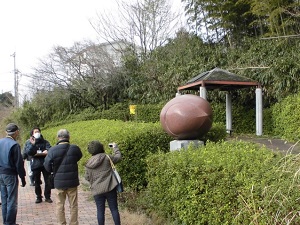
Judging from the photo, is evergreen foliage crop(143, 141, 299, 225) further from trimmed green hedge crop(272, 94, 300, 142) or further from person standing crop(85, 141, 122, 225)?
trimmed green hedge crop(272, 94, 300, 142)

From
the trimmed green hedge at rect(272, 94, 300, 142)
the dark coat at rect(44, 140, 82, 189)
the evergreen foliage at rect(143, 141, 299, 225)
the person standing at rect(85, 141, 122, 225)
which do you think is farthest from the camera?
the trimmed green hedge at rect(272, 94, 300, 142)

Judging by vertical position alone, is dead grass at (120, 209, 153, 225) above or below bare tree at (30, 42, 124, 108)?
below

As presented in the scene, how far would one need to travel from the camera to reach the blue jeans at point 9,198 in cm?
595

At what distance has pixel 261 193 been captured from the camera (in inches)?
131

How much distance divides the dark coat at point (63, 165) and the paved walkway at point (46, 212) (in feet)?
3.39

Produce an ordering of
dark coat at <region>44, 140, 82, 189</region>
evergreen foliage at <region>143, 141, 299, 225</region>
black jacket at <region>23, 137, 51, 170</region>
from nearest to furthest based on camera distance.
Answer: evergreen foliage at <region>143, 141, 299, 225</region> → dark coat at <region>44, 140, 82, 189</region> → black jacket at <region>23, 137, 51, 170</region>

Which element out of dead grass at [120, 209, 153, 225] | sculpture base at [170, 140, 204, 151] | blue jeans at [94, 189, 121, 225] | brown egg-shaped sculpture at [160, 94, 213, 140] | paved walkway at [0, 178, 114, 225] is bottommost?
paved walkway at [0, 178, 114, 225]

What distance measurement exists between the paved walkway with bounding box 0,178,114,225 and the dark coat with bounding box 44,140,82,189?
1.03 m

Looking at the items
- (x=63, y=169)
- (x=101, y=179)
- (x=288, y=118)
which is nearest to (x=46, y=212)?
(x=63, y=169)

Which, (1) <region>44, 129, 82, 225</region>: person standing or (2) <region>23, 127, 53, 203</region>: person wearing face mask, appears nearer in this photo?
(1) <region>44, 129, 82, 225</region>: person standing

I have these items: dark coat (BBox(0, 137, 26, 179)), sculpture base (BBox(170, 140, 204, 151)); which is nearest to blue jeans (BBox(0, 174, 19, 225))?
dark coat (BBox(0, 137, 26, 179))

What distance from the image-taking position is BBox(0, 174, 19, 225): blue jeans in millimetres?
5953

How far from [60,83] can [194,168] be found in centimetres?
2173

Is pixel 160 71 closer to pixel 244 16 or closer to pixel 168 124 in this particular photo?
pixel 244 16
